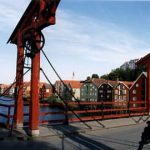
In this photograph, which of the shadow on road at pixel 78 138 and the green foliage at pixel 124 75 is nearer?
the shadow on road at pixel 78 138

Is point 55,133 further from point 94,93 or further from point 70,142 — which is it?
point 94,93

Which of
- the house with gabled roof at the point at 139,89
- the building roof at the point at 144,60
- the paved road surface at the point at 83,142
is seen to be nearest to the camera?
the paved road surface at the point at 83,142

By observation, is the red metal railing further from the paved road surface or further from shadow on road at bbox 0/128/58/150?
shadow on road at bbox 0/128/58/150

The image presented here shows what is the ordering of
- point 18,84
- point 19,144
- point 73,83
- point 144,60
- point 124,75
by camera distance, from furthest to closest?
1. point 73,83
2. point 124,75
3. point 144,60
4. point 18,84
5. point 19,144

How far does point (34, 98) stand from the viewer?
36.6 ft

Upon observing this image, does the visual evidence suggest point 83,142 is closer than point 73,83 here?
Yes

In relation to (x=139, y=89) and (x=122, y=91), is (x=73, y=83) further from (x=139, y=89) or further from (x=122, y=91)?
(x=139, y=89)

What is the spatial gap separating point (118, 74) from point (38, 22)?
110181mm

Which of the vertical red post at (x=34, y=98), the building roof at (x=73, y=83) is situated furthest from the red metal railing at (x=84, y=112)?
the building roof at (x=73, y=83)

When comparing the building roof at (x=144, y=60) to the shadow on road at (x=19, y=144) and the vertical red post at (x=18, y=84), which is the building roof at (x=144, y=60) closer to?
the vertical red post at (x=18, y=84)

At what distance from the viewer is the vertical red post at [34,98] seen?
11.1m

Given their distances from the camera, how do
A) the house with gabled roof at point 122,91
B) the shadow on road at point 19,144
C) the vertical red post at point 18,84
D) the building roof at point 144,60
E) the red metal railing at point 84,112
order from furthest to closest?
the house with gabled roof at point 122,91
the building roof at point 144,60
the red metal railing at point 84,112
the vertical red post at point 18,84
the shadow on road at point 19,144

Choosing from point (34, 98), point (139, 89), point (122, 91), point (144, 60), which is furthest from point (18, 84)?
point (122, 91)

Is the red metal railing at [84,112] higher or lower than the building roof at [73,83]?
lower
